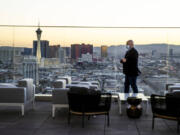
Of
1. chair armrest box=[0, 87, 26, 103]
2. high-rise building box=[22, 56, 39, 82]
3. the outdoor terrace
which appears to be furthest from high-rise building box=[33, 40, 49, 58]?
chair armrest box=[0, 87, 26, 103]

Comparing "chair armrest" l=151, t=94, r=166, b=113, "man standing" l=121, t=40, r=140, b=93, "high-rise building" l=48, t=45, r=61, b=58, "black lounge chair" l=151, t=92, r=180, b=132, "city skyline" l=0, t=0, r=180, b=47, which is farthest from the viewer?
"high-rise building" l=48, t=45, r=61, b=58

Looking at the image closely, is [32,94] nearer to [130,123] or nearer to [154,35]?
[130,123]

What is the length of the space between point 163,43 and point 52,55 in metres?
2.99

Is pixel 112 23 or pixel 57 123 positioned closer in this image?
pixel 57 123

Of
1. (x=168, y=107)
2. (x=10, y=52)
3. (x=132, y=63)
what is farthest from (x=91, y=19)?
(x=168, y=107)

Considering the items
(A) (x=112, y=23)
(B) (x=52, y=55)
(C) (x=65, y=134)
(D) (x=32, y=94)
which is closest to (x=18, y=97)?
(D) (x=32, y=94)

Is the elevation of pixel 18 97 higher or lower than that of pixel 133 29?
lower

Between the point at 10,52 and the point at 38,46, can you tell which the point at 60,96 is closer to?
the point at 38,46

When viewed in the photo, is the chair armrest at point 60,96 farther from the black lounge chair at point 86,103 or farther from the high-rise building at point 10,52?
the high-rise building at point 10,52

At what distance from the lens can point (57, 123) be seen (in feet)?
18.0

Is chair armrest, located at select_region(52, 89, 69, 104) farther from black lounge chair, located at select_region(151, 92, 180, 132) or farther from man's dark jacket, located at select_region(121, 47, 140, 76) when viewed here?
man's dark jacket, located at select_region(121, 47, 140, 76)

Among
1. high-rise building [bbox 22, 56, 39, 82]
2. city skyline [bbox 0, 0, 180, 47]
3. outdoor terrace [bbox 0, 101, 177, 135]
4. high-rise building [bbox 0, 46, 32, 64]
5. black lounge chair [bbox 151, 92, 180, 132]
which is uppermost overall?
city skyline [bbox 0, 0, 180, 47]

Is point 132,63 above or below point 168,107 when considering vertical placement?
above

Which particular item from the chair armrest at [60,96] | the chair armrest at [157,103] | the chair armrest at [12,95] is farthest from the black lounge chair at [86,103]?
Result: the chair armrest at [12,95]
